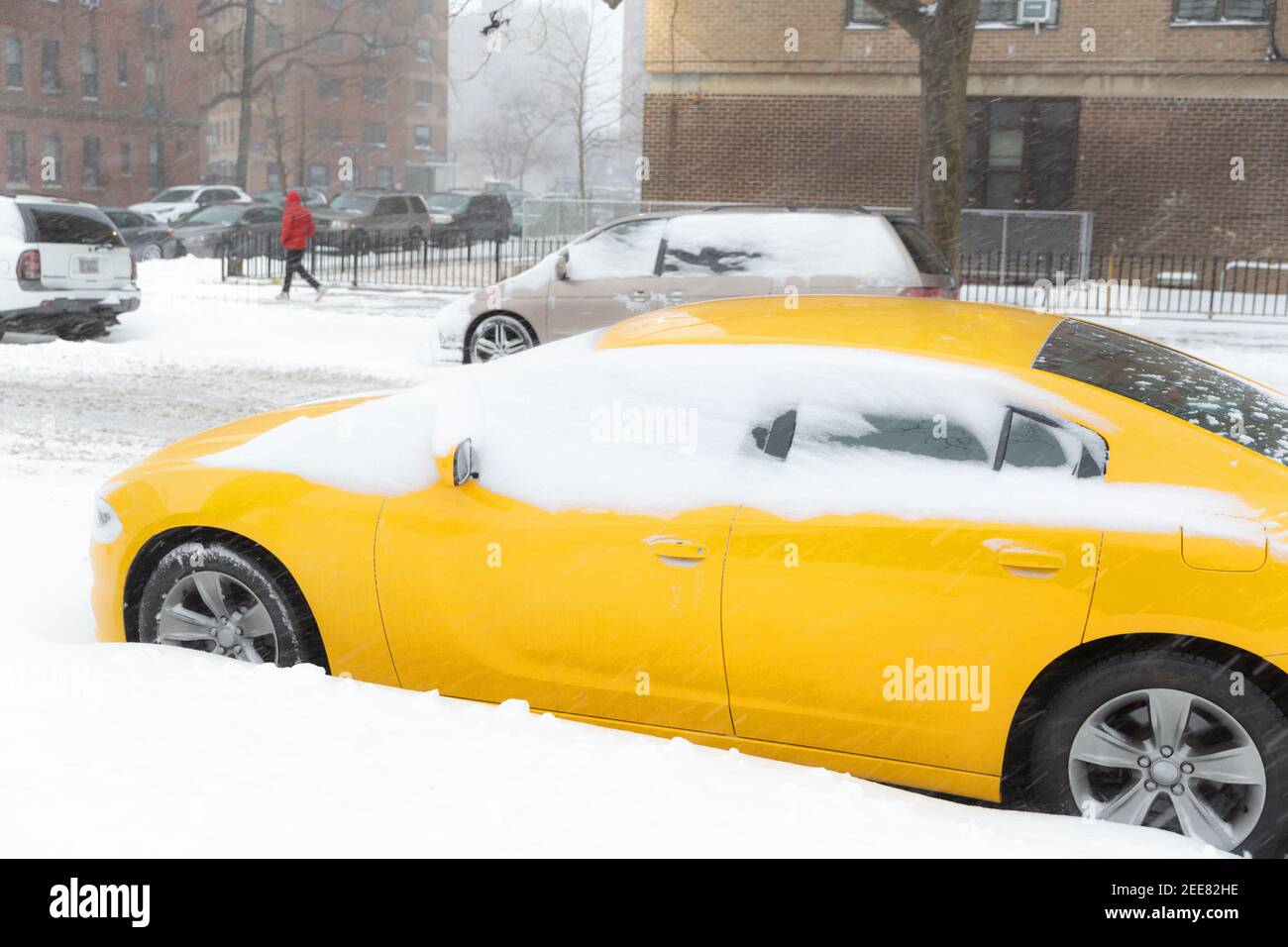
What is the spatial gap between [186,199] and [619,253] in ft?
97.3

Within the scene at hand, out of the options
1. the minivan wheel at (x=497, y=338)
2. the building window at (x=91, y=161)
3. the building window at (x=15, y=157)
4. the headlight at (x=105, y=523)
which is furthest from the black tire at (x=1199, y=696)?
the building window at (x=91, y=161)

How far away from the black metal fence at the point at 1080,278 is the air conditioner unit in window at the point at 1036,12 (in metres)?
4.25

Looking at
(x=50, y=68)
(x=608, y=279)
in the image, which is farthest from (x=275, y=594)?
(x=50, y=68)

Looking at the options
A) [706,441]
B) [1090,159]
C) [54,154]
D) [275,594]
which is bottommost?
[275,594]

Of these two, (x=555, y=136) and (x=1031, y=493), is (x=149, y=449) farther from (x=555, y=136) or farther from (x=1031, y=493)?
(x=555, y=136)

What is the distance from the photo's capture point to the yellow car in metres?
3.69

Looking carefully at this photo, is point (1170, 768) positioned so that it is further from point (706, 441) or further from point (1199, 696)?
point (706, 441)

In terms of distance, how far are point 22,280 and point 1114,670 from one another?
1336 centimetres

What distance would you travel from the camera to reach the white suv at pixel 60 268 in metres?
14.1

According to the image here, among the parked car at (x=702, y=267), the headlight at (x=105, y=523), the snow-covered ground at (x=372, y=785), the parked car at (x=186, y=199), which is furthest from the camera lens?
the parked car at (x=186, y=199)

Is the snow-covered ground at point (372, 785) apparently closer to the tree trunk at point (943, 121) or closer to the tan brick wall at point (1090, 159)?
the tree trunk at point (943, 121)

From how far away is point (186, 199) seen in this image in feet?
126

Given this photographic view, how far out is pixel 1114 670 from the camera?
3.71 m
